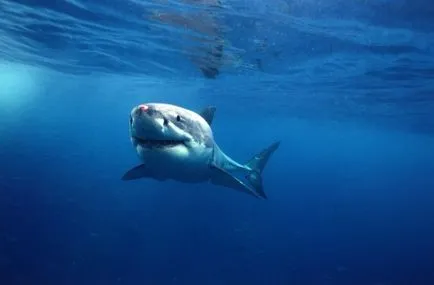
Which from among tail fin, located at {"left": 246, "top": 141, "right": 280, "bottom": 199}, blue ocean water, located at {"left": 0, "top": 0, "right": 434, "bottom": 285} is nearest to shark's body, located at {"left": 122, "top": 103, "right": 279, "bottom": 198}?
tail fin, located at {"left": 246, "top": 141, "right": 280, "bottom": 199}

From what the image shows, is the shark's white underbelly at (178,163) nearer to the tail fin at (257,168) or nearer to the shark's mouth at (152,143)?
the shark's mouth at (152,143)

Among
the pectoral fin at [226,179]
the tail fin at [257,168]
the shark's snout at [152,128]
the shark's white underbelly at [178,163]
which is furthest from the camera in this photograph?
the tail fin at [257,168]

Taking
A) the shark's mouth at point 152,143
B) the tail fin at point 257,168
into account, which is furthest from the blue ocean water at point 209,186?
the shark's mouth at point 152,143

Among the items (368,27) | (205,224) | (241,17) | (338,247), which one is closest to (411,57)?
(368,27)

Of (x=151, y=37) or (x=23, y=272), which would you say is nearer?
(x=23, y=272)

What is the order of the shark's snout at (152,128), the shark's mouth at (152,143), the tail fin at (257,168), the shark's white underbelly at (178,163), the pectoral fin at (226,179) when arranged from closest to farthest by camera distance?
the shark's snout at (152,128), the shark's mouth at (152,143), the shark's white underbelly at (178,163), the pectoral fin at (226,179), the tail fin at (257,168)

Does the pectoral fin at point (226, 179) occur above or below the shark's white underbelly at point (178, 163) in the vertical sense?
below

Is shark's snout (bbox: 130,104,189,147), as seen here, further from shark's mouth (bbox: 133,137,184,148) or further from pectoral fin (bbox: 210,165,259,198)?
pectoral fin (bbox: 210,165,259,198)

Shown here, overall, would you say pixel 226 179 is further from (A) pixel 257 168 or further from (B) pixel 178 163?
(A) pixel 257 168

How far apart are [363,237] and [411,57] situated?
454 inches

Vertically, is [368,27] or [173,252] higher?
[368,27]

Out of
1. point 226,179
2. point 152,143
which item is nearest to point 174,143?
point 152,143

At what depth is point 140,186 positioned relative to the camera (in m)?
25.9

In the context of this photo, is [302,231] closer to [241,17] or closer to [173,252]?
[173,252]
